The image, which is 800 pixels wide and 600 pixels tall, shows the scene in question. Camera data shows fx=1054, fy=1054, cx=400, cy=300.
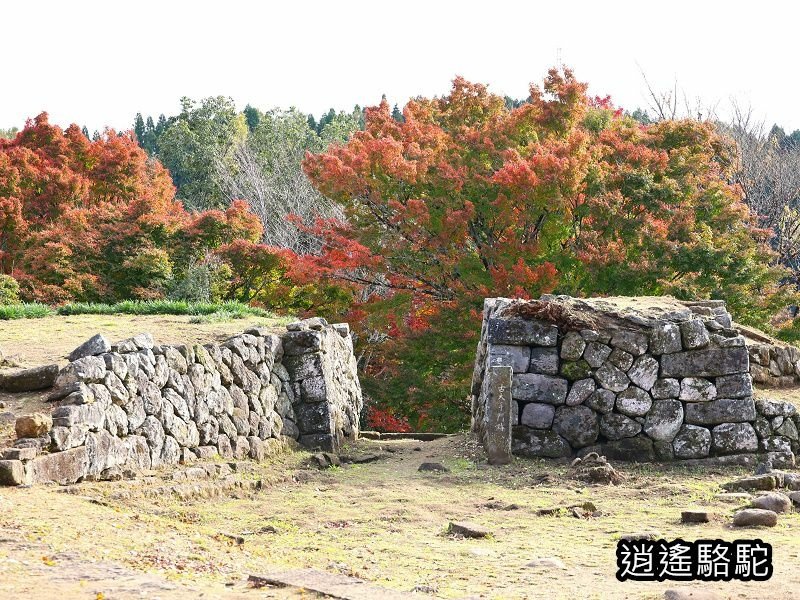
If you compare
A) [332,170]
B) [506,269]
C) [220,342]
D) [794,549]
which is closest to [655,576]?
[794,549]

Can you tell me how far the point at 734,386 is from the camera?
12016 millimetres

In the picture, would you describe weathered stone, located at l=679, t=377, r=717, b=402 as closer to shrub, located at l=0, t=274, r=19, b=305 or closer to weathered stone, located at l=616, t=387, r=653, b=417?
weathered stone, located at l=616, t=387, r=653, b=417

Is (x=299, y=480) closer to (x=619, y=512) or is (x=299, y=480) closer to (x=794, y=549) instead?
(x=619, y=512)

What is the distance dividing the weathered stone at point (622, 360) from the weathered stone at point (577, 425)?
0.61m

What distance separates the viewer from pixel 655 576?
620 centimetres

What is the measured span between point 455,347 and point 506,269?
155 cm

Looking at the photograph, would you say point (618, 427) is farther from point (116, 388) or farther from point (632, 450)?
point (116, 388)

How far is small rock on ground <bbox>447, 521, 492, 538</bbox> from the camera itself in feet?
25.4

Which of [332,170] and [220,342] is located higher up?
[332,170]

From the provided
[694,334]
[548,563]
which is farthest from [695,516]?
[694,334]

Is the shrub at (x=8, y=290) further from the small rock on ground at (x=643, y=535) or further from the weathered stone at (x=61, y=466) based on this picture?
the small rock on ground at (x=643, y=535)

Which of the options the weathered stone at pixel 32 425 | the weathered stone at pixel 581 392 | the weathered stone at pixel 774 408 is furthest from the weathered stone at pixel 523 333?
the weathered stone at pixel 32 425

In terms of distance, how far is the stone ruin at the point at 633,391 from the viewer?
470 inches

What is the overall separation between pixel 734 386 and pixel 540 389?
7.21 ft
